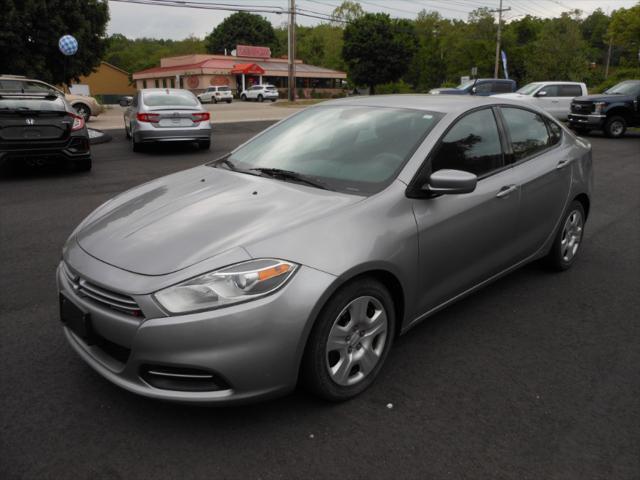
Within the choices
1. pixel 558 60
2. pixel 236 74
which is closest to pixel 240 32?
pixel 236 74

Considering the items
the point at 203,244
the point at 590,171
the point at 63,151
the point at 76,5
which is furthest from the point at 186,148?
the point at 76,5

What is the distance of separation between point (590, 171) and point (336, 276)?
3.42 meters

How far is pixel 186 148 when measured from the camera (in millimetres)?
14000

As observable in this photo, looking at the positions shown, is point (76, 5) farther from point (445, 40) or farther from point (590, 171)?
point (445, 40)

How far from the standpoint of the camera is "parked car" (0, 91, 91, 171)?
876 centimetres

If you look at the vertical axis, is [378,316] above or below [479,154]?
below

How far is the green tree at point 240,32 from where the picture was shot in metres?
96.3

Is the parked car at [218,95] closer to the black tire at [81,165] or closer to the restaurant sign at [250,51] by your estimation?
the restaurant sign at [250,51]

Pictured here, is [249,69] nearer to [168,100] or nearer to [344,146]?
[168,100]

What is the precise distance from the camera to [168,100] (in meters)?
12.8

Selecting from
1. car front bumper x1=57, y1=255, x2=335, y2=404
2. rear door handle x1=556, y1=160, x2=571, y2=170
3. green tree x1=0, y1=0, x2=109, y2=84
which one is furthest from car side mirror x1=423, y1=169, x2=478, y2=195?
green tree x1=0, y1=0, x2=109, y2=84

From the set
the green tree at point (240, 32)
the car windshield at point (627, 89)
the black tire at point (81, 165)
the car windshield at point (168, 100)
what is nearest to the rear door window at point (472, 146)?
the black tire at point (81, 165)

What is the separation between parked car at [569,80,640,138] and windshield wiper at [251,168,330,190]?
1731 centimetres

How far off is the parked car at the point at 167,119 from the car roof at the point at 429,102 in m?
8.67
